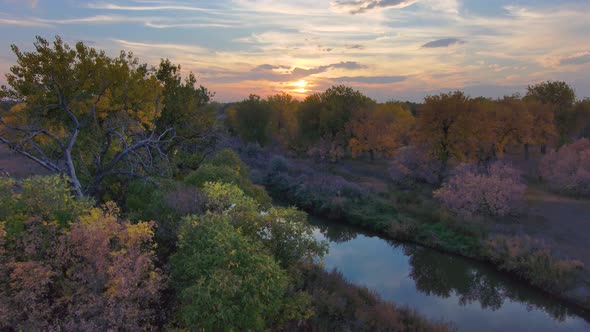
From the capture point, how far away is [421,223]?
31438mm

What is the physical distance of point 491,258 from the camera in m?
25.1

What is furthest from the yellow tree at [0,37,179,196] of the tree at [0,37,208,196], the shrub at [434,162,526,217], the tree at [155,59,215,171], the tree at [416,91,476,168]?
the tree at [416,91,476,168]

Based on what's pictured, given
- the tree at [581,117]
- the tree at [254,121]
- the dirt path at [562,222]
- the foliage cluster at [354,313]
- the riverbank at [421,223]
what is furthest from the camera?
the tree at [254,121]

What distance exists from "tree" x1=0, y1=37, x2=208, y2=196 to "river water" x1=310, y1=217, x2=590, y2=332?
15.0 m

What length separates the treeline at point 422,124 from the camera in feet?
136

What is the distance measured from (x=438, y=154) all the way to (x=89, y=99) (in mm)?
35383

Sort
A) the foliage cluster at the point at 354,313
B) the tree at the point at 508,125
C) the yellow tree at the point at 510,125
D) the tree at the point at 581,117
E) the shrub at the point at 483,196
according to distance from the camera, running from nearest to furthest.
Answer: the foliage cluster at the point at 354,313 < the shrub at the point at 483,196 < the tree at the point at 508,125 < the yellow tree at the point at 510,125 < the tree at the point at 581,117

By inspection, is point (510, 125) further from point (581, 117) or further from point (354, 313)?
point (354, 313)

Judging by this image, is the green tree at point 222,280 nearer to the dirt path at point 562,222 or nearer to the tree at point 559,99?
the dirt path at point 562,222

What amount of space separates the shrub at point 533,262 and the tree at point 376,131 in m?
30.2

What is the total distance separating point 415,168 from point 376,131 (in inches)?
469

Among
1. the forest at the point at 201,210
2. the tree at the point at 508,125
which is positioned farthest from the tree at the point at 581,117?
the tree at the point at 508,125

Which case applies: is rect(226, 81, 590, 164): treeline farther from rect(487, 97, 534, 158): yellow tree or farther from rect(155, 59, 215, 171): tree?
rect(155, 59, 215, 171): tree

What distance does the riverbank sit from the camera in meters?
21.8
